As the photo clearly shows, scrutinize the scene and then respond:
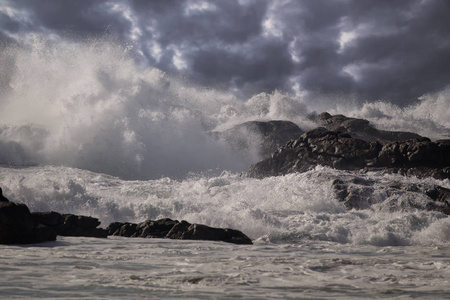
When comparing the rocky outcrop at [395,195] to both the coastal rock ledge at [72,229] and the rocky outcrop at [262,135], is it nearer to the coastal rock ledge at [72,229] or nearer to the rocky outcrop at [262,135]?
the coastal rock ledge at [72,229]

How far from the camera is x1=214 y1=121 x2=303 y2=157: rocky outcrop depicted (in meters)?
44.8

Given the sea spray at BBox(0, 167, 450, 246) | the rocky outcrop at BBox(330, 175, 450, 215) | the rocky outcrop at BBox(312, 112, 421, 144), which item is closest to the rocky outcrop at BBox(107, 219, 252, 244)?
the sea spray at BBox(0, 167, 450, 246)

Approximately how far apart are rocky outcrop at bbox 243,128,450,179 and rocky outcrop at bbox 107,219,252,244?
48.9ft

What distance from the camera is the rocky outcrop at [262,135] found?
44750 mm

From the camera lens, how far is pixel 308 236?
38.7 ft

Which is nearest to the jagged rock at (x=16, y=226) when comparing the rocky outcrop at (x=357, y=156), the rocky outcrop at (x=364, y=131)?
the rocky outcrop at (x=357, y=156)

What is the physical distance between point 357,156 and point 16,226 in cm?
2055

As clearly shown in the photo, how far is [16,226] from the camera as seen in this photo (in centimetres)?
840

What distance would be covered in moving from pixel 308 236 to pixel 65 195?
11.0 meters

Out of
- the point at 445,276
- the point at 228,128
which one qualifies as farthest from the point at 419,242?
the point at 228,128

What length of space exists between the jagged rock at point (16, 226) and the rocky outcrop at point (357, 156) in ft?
62.5

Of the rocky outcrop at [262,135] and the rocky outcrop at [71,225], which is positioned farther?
the rocky outcrop at [262,135]

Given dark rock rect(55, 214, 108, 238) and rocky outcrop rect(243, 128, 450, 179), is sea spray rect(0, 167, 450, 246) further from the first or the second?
dark rock rect(55, 214, 108, 238)

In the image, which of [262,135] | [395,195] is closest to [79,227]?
[395,195]
